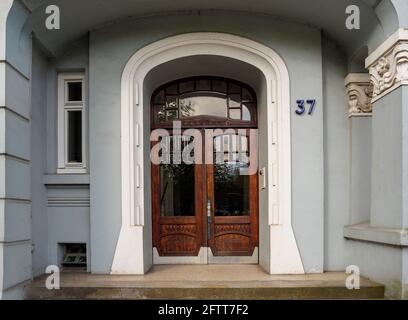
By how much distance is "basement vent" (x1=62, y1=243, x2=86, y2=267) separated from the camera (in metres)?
6.30

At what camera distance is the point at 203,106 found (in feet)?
22.4

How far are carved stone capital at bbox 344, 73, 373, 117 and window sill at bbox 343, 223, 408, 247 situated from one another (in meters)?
1.68

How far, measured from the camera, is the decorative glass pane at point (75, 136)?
639cm

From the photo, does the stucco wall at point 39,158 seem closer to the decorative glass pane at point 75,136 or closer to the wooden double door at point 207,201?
the decorative glass pane at point 75,136

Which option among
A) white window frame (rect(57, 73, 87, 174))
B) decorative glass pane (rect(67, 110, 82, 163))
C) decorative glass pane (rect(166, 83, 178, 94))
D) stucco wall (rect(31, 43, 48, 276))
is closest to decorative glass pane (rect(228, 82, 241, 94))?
decorative glass pane (rect(166, 83, 178, 94))

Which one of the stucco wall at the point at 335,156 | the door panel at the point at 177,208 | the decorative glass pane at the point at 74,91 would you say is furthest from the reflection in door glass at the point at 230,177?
the decorative glass pane at the point at 74,91

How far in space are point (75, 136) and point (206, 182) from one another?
2.24 m

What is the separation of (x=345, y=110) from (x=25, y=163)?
4.67 meters

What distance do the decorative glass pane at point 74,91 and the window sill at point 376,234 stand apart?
4630 millimetres

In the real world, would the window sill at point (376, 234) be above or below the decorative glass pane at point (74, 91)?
below

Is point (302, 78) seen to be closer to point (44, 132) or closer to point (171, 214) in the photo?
point (171, 214)

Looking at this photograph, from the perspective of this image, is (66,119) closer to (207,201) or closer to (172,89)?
(172,89)

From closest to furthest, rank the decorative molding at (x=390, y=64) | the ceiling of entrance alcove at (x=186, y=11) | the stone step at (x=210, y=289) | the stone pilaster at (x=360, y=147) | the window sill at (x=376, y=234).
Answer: the window sill at (x=376, y=234) < the decorative molding at (x=390, y=64) < the stone step at (x=210, y=289) < the ceiling of entrance alcove at (x=186, y=11) < the stone pilaster at (x=360, y=147)

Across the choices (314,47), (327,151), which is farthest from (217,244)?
(314,47)
